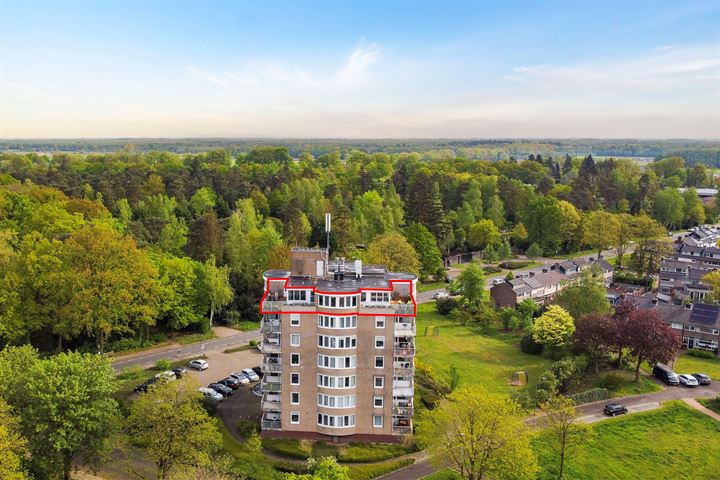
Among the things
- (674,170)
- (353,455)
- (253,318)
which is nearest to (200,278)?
(253,318)

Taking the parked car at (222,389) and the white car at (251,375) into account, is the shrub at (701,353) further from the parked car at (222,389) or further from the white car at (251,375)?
the parked car at (222,389)

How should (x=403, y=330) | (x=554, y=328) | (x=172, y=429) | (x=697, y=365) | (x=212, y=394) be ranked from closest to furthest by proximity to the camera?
1. (x=172, y=429)
2. (x=403, y=330)
3. (x=212, y=394)
4. (x=697, y=365)
5. (x=554, y=328)

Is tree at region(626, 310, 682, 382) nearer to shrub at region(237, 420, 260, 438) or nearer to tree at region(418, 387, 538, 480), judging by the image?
A: tree at region(418, 387, 538, 480)

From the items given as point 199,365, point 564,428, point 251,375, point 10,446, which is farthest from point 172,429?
point 564,428

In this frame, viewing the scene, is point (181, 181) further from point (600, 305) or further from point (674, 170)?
point (674, 170)

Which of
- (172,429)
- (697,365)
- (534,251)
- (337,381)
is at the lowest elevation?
(697,365)

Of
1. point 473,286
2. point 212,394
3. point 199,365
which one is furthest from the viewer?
point 473,286

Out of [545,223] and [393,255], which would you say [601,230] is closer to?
[545,223]
